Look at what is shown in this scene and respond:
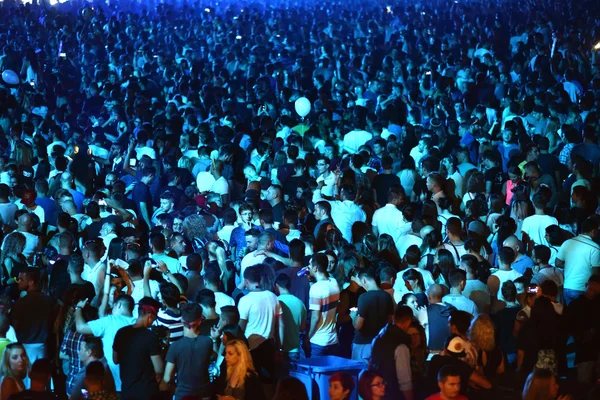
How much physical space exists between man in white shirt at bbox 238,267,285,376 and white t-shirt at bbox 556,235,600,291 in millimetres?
3069

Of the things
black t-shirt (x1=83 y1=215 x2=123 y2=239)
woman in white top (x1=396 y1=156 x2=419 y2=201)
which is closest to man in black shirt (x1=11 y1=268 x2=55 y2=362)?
black t-shirt (x1=83 y1=215 x2=123 y2=239)

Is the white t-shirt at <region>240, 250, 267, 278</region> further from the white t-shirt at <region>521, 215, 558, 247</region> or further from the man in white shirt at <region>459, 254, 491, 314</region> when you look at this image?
the white t-shirt at <region>521, 215, 558, 247</region>

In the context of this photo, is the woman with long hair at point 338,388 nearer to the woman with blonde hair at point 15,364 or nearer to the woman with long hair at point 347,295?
the woman with blonde hair at point 15,364

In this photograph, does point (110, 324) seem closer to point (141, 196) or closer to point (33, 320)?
point (33, 320)

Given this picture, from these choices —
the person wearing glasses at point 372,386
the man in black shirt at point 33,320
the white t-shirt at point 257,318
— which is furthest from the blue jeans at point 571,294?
the man in black shirt at point 33,320

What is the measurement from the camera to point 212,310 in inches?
291

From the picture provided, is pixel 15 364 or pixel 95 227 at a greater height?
pixel 95 227

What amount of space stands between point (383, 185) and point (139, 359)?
208 inches

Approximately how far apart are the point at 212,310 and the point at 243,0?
23896 mm

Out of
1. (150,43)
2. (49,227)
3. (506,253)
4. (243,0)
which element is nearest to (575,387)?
(506,253)

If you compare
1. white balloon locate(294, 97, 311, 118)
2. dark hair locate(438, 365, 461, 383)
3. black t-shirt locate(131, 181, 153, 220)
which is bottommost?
dark hair locate(438, 365, 461, 383)

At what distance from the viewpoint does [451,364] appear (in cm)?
635

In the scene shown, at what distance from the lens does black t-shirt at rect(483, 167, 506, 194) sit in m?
11.4

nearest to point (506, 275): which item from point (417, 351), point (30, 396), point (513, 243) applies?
point (513, 243)
